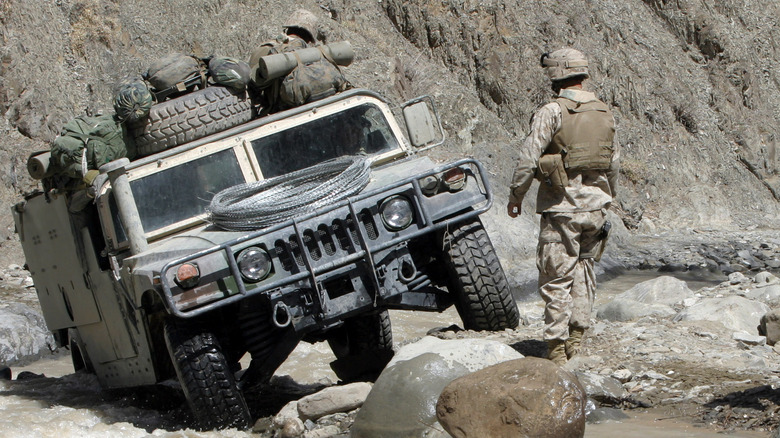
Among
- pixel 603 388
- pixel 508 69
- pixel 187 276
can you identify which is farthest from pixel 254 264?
pixel 508 69

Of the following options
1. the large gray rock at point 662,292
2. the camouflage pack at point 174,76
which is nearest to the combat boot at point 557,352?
the camouflage pack at point 174,76

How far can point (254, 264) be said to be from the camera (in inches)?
214

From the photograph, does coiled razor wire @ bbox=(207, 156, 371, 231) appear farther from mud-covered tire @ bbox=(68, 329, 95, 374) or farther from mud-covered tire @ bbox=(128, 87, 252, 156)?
mud-covered tire @ bbox=(68, 329, 95, 374)

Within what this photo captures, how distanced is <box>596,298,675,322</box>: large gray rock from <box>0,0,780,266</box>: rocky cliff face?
5893mm

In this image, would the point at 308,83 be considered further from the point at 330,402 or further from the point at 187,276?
the point at 330,402

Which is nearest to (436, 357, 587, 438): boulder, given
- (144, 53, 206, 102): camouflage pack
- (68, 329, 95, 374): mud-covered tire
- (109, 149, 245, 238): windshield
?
(109, 149, 245, 238): windshield

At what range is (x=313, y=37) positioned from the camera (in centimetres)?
751

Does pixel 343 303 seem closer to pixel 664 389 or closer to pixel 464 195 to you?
pixel 464 195

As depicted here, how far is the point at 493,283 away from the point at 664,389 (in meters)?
1.18

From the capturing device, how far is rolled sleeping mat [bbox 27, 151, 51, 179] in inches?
264

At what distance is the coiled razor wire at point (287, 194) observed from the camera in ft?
18.9

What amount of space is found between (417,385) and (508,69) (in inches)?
613

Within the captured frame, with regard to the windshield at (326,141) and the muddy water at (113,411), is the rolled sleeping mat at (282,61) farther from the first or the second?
the muddy water at (113,411)

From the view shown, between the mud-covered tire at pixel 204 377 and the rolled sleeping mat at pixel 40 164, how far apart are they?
1749 millimetres
